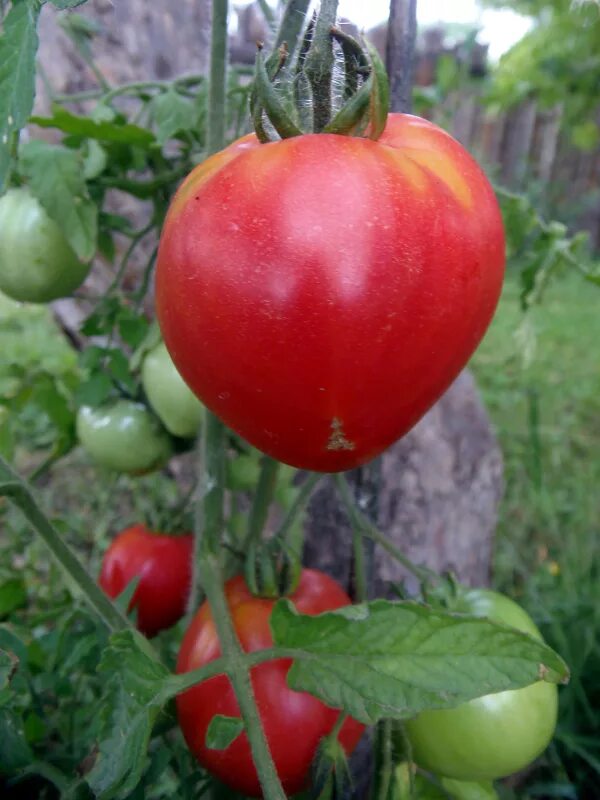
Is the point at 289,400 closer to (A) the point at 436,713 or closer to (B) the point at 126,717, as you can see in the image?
(B) the point at 126,717

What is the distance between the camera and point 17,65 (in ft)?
1.43

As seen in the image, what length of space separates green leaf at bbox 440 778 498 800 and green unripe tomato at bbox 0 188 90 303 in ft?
2.22

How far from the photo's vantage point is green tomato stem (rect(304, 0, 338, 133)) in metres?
0.47

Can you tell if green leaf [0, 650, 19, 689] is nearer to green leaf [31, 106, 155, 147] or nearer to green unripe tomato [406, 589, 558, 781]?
green unripe tomato [406, 589, 558, 781]

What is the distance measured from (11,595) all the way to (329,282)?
0.66 metres

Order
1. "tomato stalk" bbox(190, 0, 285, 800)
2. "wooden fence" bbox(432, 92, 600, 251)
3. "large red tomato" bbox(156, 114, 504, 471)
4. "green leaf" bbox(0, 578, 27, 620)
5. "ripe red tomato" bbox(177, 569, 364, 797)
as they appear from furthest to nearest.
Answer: "wooden fence" bbox(432, 92, 600, 251)
"green leaf" bbox(0, 578, 27, 620)
"ripe red tomato" bbox(177, 569, 364, 797)
"tomato stalk" bbox(190, 0, 285, 800)
"large red tomato" bbox(156, 114, 504, 471)

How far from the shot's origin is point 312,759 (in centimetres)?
63

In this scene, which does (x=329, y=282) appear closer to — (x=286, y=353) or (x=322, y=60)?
(x=286, y=353)

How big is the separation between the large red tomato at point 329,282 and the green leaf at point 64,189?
0.91 feet

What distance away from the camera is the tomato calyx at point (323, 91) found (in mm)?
454

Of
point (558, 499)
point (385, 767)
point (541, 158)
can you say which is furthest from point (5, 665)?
point (541, 158)

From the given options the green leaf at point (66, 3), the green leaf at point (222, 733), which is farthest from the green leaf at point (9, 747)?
the green leaf at point (66, 3)

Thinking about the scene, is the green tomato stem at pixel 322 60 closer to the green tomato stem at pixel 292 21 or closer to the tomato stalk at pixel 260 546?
the green tomato stem at pixel 292 21

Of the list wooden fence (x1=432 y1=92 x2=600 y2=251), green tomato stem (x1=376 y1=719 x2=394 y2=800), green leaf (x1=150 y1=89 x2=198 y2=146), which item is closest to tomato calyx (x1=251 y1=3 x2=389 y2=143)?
green leaf (x1=150 y1=89 x2=198 y2=146)
